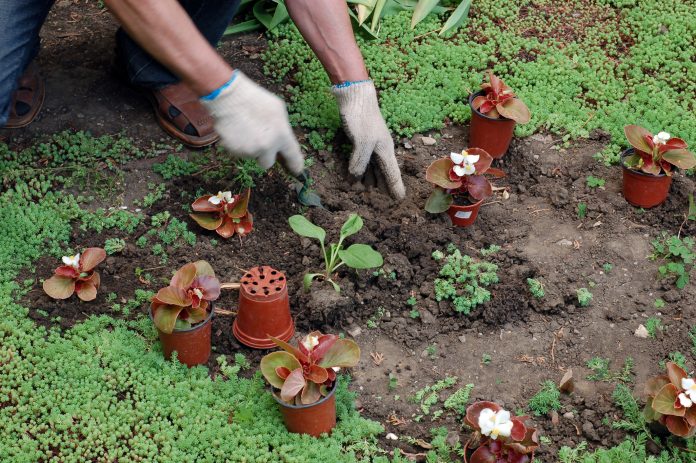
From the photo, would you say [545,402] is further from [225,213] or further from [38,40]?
[38,40]

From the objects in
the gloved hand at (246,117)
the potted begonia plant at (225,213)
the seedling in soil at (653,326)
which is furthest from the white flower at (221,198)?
the seedling in soil at (653,326)

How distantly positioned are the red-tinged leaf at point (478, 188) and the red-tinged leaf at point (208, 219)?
1188mm

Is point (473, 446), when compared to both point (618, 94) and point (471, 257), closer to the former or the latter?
point (471, 257)

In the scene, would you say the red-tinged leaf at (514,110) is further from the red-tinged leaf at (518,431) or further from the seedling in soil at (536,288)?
the red-tinged leaf at (518,431)

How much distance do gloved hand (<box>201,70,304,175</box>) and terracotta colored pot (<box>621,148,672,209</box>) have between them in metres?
1.84

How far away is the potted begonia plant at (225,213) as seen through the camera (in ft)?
12.2

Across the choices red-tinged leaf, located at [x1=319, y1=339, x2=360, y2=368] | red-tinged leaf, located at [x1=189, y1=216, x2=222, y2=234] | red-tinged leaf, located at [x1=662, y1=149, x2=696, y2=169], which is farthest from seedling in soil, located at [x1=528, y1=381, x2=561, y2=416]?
red-tinged leaf, located at [x1=189, y1=216, x2=222, y2=234]

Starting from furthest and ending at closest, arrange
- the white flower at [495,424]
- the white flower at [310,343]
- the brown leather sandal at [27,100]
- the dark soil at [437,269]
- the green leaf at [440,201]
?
the brown leather sandal at [27,100], the green leaf at [440,201], the dark soil at [437,269], the white flower at [310,343], the white flower at [495,424]

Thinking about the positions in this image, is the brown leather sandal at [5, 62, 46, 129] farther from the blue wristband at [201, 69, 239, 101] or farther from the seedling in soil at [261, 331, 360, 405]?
the seedling in soil at [261, 331, 360, 405]

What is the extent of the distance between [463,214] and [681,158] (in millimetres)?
1106

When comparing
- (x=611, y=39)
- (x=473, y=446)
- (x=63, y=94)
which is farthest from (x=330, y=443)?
(x=611, y=39)

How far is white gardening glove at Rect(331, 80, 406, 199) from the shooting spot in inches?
154

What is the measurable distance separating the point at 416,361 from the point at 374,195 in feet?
3.21

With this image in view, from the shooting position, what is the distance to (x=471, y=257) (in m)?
3.75
